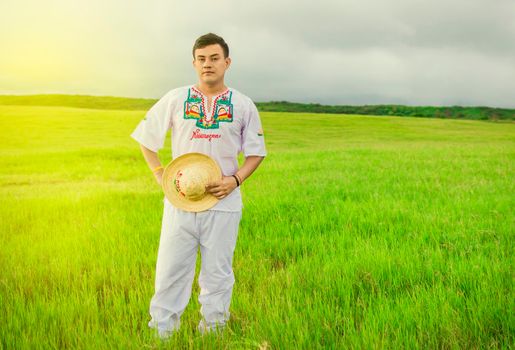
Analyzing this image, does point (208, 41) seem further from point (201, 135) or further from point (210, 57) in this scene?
point (201, 135)

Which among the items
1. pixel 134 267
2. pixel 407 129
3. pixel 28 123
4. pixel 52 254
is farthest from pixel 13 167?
pixel 407 129

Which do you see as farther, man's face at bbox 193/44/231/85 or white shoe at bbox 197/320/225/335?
man's face at bbox 193/44/231/85

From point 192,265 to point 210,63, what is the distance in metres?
1.54

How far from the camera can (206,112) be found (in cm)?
322

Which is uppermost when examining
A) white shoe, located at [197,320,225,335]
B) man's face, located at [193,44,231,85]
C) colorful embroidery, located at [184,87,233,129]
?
man's face, located at [193,44,231,85]

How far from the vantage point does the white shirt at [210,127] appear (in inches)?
126

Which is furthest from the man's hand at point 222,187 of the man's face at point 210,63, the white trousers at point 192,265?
the man's face at point 210,63

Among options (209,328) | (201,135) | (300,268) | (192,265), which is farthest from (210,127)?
(300,268)

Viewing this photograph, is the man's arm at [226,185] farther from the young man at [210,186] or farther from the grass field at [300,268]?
the grass field at [300,268]

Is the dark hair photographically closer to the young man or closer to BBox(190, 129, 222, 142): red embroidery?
the young man

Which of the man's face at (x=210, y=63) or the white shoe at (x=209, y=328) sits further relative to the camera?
the man's face at (x=210, y=63)

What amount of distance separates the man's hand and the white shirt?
8cm

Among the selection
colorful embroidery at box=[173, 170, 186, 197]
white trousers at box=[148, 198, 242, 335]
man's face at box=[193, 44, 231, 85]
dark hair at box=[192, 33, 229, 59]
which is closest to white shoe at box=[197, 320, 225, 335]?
white trousers at box=[148, 198, 242, 335]

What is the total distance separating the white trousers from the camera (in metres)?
3.11
